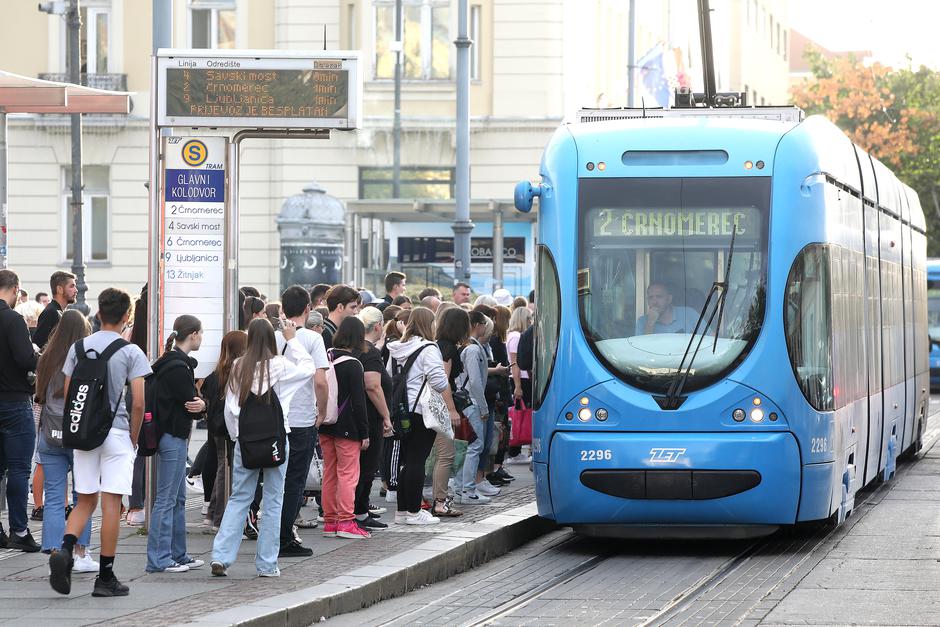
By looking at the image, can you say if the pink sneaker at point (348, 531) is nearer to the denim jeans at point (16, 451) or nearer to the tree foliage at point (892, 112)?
the denim jeans at point (16, 451)

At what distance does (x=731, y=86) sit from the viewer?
2275 inches

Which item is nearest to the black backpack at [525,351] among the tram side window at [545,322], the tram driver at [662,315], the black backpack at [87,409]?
the tram side window at [545,322]

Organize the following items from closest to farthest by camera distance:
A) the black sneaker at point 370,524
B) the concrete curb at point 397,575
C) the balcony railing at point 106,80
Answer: the concrete curb at point 397,575, the black sneaker at point 370,524, the balcony railing at point 106,80

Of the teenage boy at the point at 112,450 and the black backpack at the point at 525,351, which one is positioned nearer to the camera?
the teenage boy at the point at 112,450

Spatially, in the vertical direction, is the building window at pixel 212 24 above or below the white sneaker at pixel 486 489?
above

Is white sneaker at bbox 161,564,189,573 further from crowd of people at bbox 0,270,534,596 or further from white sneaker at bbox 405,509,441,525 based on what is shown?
white sneaker at bbox 405,509,441,525

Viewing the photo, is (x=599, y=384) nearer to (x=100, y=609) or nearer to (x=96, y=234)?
(x=100, y=609)

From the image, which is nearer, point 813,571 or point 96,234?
point 813,571

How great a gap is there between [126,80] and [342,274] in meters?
12.4

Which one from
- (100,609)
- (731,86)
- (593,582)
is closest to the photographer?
(100,609)

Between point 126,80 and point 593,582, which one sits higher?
point 126,80

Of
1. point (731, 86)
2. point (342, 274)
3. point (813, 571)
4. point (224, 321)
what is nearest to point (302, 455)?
point (224, 321)

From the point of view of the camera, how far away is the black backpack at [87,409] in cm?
936

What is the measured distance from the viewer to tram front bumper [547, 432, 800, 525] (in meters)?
11.7
